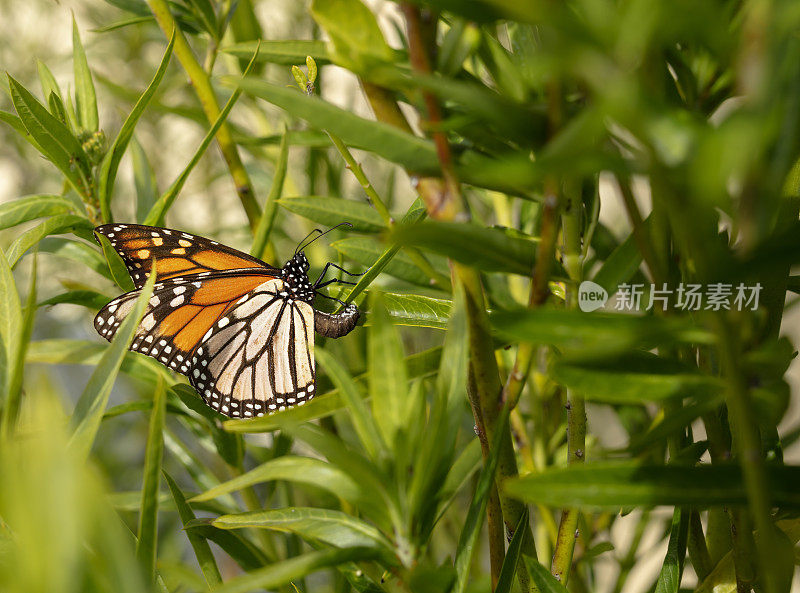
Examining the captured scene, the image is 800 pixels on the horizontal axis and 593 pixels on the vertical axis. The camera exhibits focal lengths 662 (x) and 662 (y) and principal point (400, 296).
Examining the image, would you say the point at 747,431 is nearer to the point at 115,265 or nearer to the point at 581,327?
the point at 581,327

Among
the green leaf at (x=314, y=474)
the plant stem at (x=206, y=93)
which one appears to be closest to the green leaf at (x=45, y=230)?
the plant stem at (x=206, y=93)

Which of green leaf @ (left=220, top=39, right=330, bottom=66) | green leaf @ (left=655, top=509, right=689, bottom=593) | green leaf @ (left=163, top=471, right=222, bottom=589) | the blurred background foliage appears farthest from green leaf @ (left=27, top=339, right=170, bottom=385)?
green leaf @ (left=655, top=509, right=689, bottom=593)

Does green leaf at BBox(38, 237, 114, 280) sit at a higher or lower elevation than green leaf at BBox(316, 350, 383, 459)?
higher

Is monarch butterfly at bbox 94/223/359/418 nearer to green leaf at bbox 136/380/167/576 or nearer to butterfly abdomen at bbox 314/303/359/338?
butterfly abdomen at bbox 314/303/359/338

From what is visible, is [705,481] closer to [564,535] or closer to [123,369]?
[564,535]

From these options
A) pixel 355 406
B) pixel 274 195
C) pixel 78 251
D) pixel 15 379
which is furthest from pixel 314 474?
pixel 78 251

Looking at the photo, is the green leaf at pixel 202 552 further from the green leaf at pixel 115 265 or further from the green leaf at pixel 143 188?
the green leaf at pixel 143 188
